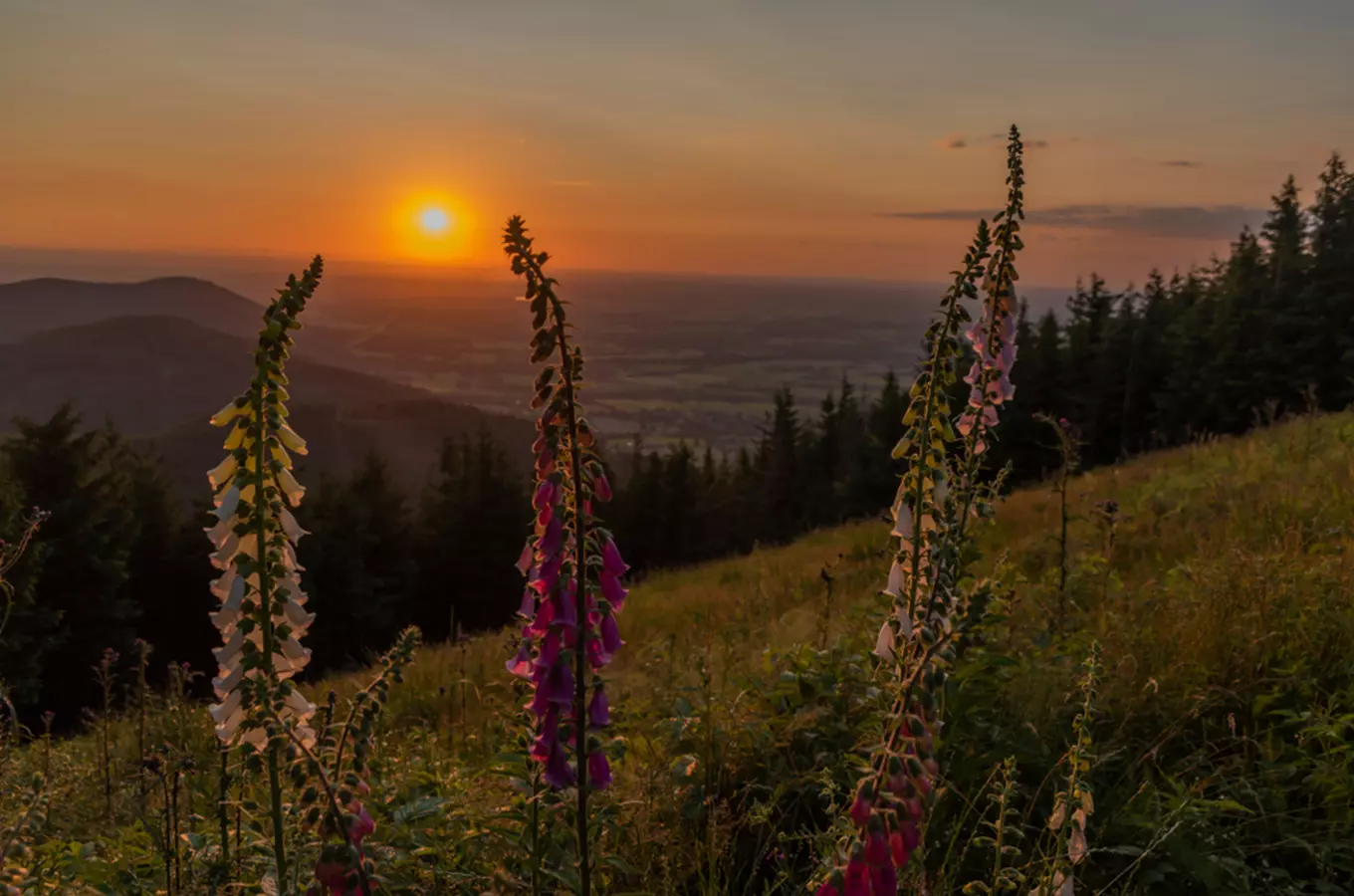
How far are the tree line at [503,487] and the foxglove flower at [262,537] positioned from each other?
25.5 meters

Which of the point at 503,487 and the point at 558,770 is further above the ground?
the point at 558,770

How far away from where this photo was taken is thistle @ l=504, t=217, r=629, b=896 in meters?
2.00

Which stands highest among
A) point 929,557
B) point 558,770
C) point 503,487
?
point 929,557

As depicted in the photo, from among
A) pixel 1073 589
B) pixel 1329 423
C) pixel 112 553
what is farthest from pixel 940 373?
pixel 112 553

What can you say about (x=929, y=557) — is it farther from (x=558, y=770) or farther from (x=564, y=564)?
(x=558, y=770)

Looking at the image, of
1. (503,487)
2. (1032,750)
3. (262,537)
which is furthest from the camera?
(503,487)

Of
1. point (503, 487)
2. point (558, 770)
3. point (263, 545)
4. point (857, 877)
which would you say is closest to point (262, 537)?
point (263, 545)

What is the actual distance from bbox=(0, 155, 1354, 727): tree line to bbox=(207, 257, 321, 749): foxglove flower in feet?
83.7

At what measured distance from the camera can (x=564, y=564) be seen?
79.5 inches

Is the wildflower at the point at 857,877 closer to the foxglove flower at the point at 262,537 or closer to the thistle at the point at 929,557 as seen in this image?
the thistle at the point at 929,557

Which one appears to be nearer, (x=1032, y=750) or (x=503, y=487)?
(x=1032, y=750)

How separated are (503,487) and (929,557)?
4822cm

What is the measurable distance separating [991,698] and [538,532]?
2.68 metres

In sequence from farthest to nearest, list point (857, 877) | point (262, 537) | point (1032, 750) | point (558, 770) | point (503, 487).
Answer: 1. point (503, 487)
2. point (1032, 750)
3. point (558, 770)
4. point (262, 537)
5. point (857, 877)
